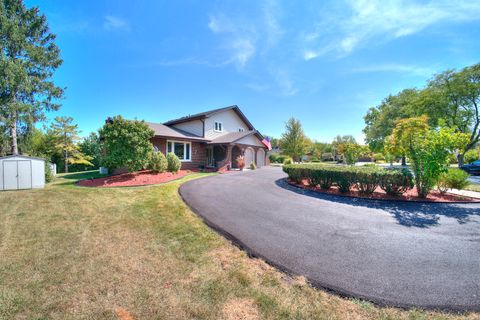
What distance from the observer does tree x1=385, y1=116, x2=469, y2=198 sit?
317 inches

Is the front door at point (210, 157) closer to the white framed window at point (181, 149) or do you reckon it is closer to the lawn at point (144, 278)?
the white framed window at point (181, 149)

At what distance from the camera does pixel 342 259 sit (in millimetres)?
3945

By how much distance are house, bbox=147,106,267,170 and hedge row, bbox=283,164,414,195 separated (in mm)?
11053

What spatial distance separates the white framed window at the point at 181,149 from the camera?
1828 centimetres

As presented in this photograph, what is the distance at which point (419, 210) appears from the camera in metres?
7.24

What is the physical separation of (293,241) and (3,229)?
25.8ft

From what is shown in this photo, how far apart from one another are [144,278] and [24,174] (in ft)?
42.2

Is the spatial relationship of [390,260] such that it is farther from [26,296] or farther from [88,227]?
[88,227]

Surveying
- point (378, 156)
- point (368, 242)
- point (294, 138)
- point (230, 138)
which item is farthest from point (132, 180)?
point (378, 156)

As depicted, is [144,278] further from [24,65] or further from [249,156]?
[24,65]

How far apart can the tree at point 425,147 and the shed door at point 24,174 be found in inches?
764

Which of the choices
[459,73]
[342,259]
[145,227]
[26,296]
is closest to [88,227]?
[145,227]

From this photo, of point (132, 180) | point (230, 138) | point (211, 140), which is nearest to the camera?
point (132, 180)

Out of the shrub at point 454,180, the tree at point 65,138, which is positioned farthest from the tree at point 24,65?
the shrub at point 454,180
